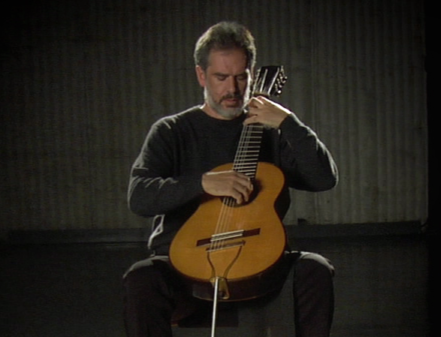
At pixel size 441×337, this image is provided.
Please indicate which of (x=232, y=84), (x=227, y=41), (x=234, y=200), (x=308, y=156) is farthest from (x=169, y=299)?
(x=227, y=41)

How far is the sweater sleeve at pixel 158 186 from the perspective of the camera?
1.55 metres

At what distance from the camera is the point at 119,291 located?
3074mm

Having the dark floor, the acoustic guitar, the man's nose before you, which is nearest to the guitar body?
the acoustic guitar

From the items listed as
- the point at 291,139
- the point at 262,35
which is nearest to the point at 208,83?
the point at 291,139

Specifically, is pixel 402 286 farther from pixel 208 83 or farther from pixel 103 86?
pixel 103 86

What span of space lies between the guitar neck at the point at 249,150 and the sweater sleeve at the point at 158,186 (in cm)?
12

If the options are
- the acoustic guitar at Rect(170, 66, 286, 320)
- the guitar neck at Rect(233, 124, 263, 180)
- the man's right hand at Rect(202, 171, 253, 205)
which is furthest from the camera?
the guitar neck at Rect(233, 124, 263, 180)

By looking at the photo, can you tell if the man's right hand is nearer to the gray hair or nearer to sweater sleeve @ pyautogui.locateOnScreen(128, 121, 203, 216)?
sweater sleeve @ pyautogui.locateOnScreen(128, 121, 203, 216)

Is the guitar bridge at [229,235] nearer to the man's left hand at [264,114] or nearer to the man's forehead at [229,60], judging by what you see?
the man's left hand at [264,114]

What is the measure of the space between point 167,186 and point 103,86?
326cm

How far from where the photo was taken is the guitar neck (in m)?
1.61

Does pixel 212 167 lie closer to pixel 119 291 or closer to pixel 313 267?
pixel 313 267

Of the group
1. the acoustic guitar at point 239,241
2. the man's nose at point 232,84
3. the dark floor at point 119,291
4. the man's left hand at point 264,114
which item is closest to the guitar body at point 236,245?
the acoustic guitar at point 239,241

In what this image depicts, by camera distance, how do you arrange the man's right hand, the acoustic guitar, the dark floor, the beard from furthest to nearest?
the dark floor
the beard
the man's right hand
the acoustic guitar
